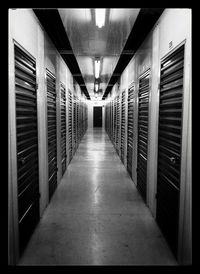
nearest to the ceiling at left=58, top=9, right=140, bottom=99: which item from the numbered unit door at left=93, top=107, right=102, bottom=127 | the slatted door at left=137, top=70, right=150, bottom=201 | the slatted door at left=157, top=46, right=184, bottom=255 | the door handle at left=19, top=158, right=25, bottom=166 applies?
the slatted door at left=137, top=70, right=150, bottom=201

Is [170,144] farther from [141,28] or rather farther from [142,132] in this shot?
[141,28]

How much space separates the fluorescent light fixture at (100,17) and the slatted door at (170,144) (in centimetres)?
119

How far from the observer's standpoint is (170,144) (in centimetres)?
301

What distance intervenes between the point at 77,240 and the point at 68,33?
11.2 ft

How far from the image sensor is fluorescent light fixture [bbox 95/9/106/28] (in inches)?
141

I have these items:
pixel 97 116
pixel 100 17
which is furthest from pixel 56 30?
pixel 97 116

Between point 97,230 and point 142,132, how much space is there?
7.10 ft

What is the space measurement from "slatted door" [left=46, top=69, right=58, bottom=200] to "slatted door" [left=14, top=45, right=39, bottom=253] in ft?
3.48

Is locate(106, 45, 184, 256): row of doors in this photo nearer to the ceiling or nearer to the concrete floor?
the concrete floor

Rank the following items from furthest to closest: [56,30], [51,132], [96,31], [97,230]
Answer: [51,132], [96,31], [56,30], [97,230]

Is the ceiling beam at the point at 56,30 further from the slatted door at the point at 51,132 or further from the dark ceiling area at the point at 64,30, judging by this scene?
the slatted door at the point at 51,132
